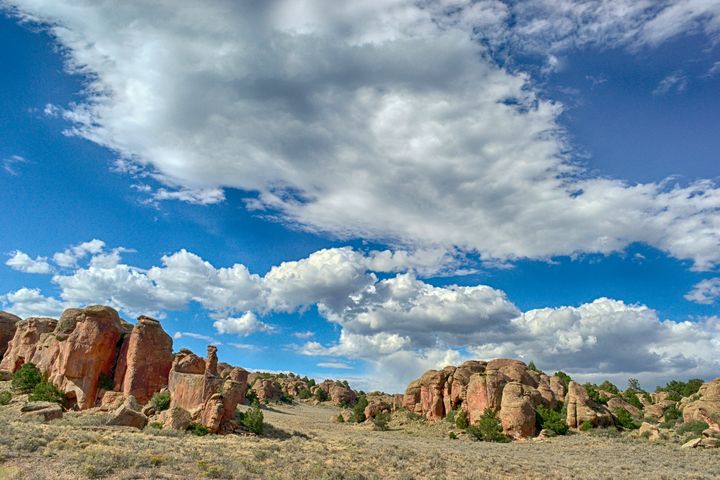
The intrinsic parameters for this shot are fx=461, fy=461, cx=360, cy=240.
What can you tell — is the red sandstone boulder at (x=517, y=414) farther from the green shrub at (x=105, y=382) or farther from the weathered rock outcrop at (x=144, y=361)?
the green shrub at (x=105, y=382)

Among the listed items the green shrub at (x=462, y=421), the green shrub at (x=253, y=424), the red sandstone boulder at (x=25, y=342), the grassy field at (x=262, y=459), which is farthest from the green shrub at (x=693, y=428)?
the red sandstone boulder at (x=25, y=342)

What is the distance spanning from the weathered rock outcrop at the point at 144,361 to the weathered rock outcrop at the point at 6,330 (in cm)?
3642

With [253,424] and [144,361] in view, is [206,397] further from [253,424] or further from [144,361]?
[144,361]

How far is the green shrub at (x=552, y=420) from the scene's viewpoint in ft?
176

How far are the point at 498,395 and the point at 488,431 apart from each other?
8.51 meters

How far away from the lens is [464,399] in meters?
67.7

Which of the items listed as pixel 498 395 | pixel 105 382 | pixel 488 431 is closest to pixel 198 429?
pixel 105 382

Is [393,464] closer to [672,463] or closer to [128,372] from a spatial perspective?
[672,463]

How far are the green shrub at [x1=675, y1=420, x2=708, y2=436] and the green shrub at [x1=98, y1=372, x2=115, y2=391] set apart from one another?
196ft

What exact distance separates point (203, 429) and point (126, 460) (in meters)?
16.9

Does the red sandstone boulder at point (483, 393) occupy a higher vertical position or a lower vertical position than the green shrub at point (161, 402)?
higher

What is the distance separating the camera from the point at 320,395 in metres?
129

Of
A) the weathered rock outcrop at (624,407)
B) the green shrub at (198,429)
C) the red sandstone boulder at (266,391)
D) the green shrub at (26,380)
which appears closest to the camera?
the green shrub at (198,429)

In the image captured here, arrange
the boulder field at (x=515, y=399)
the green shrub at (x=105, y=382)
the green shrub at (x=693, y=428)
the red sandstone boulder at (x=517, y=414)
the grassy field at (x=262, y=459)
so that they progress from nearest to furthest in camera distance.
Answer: the grassy field at (x=262, y=459) → the green shrub at (x=693, y=428) → the green shrub at (x=105, y=382) → the boulder field at (x=515, y=399) → the red sandstone boulder at (x=517, y=414)
